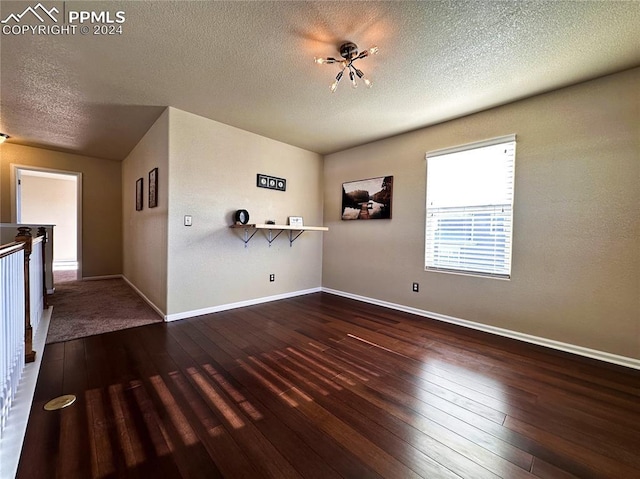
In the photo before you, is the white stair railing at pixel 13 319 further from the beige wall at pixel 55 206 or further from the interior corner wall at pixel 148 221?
the beige wall at pixel 55 206

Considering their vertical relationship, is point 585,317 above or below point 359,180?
below

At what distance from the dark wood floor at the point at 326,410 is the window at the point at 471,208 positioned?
93 centimetres

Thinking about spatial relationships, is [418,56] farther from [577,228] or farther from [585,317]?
[585,317]

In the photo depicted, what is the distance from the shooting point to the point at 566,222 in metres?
2.51

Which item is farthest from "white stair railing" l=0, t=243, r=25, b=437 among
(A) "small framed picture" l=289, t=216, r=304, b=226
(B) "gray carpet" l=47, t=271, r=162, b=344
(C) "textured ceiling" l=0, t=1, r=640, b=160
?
(A) "small framed picture" l=289, t=216, r=304, b=226

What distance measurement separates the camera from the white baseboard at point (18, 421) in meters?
1.19

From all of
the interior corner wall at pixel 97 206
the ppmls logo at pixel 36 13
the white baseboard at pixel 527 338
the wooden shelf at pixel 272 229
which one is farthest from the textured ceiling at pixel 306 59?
the white baseboard at pixel 527 338

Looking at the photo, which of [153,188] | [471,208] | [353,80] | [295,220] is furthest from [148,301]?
[471,208]

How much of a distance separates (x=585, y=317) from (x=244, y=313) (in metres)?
3.59

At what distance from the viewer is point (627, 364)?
223 cm

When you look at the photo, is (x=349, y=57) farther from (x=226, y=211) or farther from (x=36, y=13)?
(x=226, y=211)

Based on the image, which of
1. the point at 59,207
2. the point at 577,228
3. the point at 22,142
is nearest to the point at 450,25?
the point at 577,228

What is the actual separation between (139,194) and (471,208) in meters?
4.94

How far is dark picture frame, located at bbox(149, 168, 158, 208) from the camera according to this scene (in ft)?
11.4
